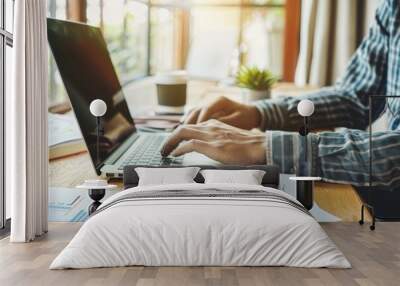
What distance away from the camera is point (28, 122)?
6.12 meters

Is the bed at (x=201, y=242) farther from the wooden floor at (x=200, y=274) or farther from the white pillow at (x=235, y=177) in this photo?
the white pillow at (x=235, y=177)

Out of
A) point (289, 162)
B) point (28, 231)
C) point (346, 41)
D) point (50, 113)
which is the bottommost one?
point (28, 231)

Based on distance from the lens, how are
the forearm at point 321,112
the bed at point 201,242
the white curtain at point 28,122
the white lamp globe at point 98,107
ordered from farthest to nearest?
1. the forearm at point 321,112
2. the white lamp globe at point 98,107
3. the white curtain at point 28,122
4. the bed at point 201,242

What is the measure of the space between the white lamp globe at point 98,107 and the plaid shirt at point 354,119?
1.59 m

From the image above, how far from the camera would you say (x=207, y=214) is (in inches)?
195

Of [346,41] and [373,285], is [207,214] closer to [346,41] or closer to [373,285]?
[373,285]

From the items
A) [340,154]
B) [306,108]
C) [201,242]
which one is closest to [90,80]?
[306,108]

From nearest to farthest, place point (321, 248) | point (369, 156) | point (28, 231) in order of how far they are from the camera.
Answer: point (321, 248) < point (28, 231) < point (369, 156)

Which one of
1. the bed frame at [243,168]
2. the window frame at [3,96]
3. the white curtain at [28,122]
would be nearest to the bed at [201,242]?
the white curtain at [28,122]

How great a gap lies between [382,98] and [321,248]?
9.39 ft

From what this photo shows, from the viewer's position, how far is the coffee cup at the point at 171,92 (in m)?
7.30

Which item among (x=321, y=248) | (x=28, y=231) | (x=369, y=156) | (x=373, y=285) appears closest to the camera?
(x=373, y=285)

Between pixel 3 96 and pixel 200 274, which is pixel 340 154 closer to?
pixel 200 274

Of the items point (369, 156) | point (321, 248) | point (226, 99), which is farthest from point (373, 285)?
point (226, 99)
